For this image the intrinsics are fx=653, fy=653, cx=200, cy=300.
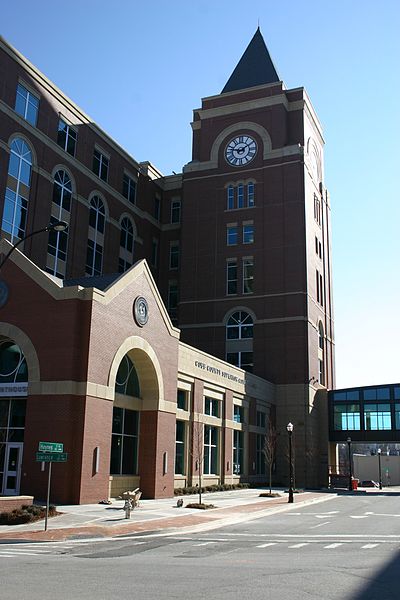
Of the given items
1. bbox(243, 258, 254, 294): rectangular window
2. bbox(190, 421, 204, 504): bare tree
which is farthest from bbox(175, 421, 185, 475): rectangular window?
bbox(243, 258, 254, 294): rectangular window

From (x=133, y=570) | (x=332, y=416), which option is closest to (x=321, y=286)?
(x=332, y=416)

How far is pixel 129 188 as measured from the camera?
6384 centimetres

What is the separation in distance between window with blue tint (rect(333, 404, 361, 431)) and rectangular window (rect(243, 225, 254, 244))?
57.7 feet

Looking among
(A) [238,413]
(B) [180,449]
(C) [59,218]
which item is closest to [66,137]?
(C) [59,218]

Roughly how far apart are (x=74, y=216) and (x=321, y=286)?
26.7 metres

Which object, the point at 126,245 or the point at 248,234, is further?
the point at 248,234

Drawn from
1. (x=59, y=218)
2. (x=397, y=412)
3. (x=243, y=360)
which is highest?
(x=59, y=218)

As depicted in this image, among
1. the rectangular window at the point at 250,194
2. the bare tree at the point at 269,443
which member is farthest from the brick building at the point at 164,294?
the bare tree at the point at 269,443

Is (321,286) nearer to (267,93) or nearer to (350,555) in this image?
(267,93)

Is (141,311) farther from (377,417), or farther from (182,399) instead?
(377,417)

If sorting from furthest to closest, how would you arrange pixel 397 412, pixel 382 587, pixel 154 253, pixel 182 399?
pixel 154 253 < pixel 397 412 < pixel 182 399 < pixel 382 587

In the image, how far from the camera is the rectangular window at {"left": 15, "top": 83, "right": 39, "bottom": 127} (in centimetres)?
4753

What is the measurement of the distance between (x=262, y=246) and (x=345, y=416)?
17646mm

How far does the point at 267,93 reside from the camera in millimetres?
65562
